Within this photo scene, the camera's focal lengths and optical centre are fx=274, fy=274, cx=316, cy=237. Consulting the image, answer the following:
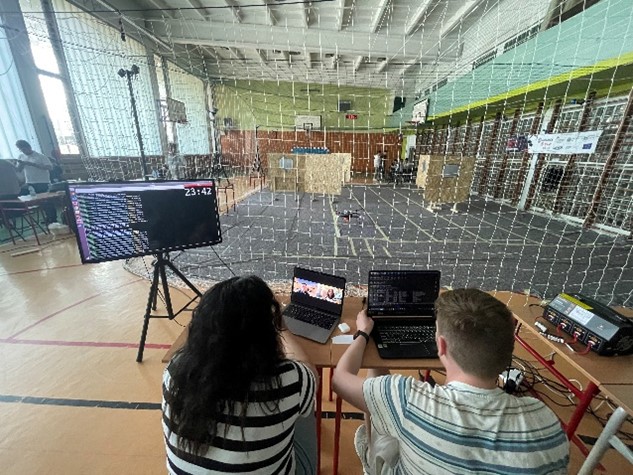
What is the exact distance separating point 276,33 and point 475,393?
10.5m

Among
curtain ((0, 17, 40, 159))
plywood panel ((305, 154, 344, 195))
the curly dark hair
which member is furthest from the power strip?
Answer: curtain ((0, 17, 40, 159))

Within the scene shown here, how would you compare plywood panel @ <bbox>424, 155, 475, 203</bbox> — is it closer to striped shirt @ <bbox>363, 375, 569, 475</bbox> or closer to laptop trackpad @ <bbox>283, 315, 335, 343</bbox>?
laptop trackpad @ <bbox>283, 315, 335, 343</bbox>

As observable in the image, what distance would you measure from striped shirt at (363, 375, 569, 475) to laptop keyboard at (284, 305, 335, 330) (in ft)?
2.25

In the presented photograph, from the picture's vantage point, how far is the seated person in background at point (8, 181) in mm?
4645

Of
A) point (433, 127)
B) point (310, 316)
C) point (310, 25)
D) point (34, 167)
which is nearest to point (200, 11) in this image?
point (310, 25)

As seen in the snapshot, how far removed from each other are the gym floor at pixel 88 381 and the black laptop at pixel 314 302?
2.39ft

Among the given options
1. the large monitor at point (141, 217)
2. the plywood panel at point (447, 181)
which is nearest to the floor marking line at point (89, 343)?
the large monitor at point (141, 217)

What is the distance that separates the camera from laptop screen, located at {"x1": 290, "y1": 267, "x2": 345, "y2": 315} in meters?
1.48

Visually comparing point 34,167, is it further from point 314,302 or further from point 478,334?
point 478,334

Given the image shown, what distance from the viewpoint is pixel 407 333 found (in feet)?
4.33

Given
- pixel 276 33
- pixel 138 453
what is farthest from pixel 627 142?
pixel 276 33

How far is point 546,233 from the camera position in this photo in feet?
16.6

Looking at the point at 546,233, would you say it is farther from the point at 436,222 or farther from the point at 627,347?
the point at 627,347

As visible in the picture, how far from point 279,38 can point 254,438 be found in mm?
10530
